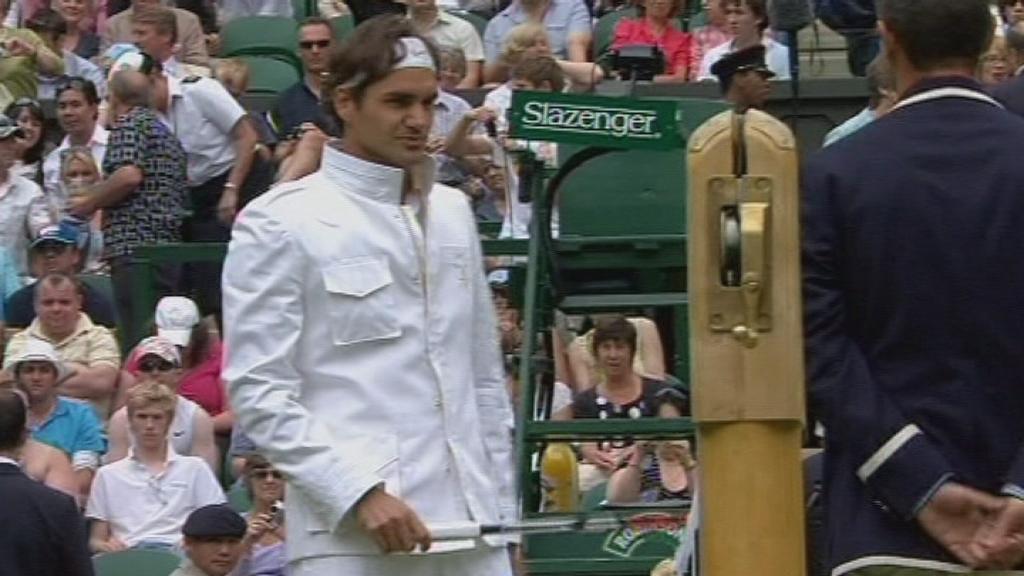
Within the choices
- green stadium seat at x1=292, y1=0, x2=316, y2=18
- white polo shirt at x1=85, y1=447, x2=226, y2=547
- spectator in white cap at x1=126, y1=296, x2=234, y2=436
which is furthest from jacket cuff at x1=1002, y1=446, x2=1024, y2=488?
green stadium seat at x1=292, y1=0, x2=316, y2=18

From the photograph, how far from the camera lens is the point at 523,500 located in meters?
9.54

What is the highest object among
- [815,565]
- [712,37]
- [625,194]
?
[712,37]

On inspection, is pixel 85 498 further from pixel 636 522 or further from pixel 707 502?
pixel 707 502

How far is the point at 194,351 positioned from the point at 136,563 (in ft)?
8.11

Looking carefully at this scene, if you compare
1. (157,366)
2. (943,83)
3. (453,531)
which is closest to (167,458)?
(157,366)

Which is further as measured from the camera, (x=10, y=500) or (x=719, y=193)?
(x=10, y=500)

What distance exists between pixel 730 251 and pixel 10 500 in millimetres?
4390

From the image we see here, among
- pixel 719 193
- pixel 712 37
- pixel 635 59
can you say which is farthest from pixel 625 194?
pixel 719 193

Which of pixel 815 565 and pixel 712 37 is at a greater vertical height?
pixel 712 37

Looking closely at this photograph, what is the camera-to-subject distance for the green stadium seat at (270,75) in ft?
57.9

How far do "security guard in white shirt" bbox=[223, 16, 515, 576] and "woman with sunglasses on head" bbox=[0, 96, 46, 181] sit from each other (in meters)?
10.2

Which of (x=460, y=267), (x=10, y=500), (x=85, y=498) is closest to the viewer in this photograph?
(x=460, y=267)

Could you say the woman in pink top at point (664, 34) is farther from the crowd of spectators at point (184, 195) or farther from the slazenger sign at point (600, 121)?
the slazenger sign at point (600, 121)

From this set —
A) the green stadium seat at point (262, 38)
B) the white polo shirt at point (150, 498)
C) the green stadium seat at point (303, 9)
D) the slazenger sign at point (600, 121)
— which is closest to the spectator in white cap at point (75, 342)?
the white polo shirt at point (150, 498)
